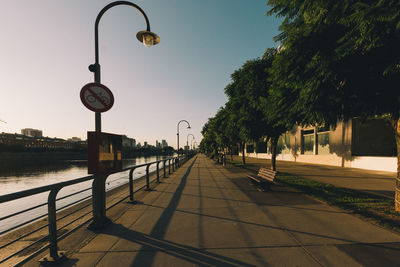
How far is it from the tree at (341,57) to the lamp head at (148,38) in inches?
136

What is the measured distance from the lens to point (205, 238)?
3.49 meters

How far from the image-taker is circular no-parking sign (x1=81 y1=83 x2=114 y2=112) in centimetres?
375

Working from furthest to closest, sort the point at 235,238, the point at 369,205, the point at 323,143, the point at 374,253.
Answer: the point at 323,143 → the point at 369,205 → the point at 235,238 → the point at 374,253

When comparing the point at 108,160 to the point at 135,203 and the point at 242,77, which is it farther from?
the point at 242,77

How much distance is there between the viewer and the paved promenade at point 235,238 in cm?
282

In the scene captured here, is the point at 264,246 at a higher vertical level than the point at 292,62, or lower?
lower

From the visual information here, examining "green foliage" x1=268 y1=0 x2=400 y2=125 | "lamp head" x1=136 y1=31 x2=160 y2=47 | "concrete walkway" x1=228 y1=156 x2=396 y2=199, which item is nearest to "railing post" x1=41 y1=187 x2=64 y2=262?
"lamp head" x1=136 y1=31 x2=160 y2=47

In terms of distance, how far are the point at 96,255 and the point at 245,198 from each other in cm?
474

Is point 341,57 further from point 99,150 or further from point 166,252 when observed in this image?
point 99,150

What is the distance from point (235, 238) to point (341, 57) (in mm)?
4693

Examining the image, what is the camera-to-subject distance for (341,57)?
3.99 m

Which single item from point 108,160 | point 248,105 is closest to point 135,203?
point 108,160

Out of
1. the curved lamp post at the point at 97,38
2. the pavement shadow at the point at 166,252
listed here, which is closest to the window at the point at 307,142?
the curved lamp post at the point at 97,38

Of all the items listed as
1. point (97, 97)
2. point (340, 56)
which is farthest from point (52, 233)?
point (340, 56)
